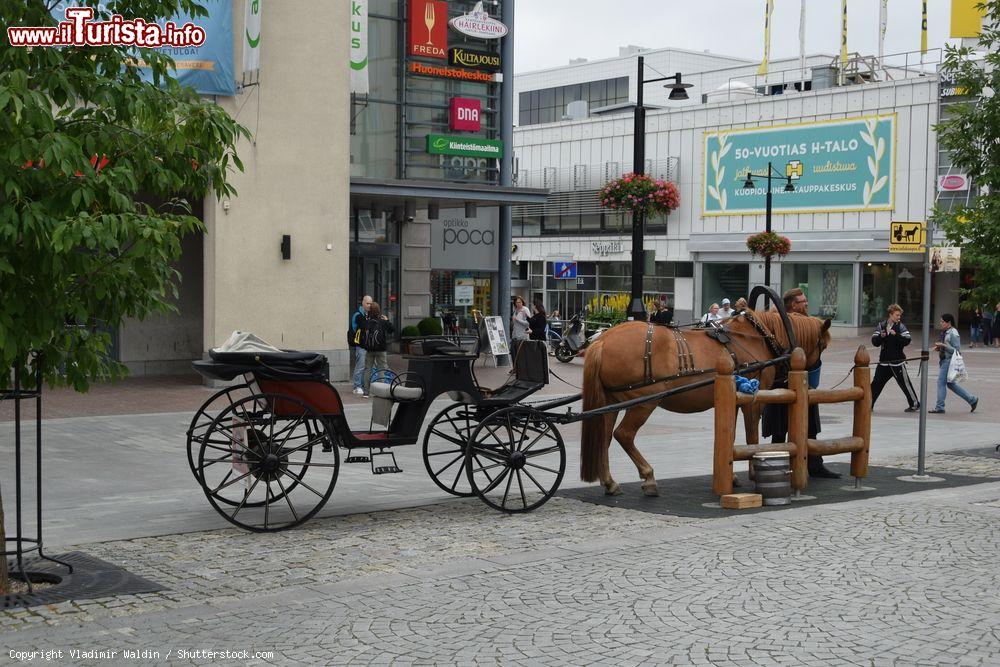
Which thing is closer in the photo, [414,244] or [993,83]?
[993,83]

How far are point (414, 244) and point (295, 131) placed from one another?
8031mm

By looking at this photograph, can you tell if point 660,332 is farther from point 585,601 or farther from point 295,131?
point 295,131

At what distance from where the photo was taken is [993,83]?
584 inches

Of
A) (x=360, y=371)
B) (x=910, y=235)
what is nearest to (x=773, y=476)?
(x=910, y=235)

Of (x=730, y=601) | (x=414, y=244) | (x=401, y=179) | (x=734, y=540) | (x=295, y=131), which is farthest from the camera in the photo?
(x=414, y=244)

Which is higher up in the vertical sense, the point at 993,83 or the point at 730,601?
the point at 993,83

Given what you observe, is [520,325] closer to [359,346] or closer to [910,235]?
[359,346]

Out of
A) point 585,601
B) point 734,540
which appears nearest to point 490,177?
point 734,540

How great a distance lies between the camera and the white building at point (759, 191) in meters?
47.3

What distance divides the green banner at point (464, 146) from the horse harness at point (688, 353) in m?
15.1

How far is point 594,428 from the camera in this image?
34.6 ft

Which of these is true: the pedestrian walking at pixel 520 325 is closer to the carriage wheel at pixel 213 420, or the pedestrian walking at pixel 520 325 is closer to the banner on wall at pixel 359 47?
the banner on wall at pixel 359 47

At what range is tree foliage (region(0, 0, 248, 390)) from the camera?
21.4 feet

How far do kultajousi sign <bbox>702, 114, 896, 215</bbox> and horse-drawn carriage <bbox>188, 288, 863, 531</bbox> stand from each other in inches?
1516
